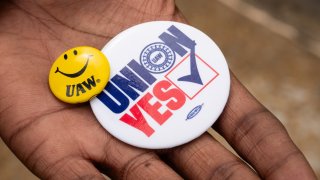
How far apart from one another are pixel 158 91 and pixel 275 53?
97 centimetres

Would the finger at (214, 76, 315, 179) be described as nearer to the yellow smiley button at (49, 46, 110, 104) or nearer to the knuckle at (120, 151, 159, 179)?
the knuckle at (120, 151, 159, 179)

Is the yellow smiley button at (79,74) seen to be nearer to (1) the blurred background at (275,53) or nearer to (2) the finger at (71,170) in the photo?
(2) the finger at (71,170)

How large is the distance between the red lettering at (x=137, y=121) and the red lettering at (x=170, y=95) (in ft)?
0.22

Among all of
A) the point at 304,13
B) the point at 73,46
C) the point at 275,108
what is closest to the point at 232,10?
the point at 304,13

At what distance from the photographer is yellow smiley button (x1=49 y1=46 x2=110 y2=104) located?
1.18 meters

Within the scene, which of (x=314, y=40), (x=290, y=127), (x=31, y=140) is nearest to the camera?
(x=31, y=140)

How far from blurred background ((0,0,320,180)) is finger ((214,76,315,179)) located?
0.75 m

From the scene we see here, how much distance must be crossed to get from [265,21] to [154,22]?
0.93m

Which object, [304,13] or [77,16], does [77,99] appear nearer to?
[77,16]

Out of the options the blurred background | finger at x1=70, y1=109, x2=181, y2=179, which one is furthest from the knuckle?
the blurred background

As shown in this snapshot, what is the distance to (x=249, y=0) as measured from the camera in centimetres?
215

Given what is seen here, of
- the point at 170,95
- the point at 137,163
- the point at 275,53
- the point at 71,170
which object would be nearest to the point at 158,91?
the point at 170,95

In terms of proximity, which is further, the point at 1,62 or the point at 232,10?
the point at 232,10

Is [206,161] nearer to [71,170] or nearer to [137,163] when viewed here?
[137,163]
